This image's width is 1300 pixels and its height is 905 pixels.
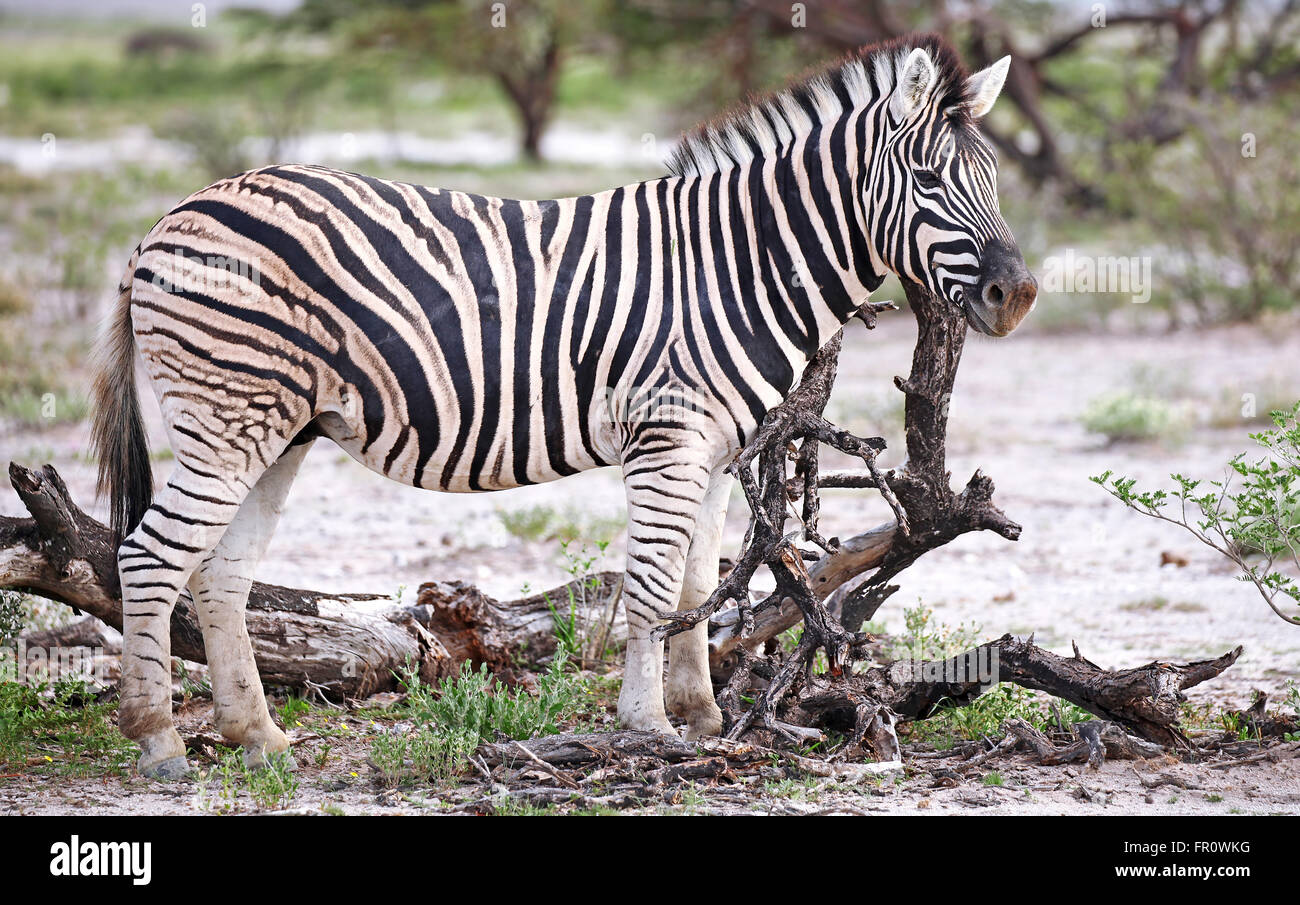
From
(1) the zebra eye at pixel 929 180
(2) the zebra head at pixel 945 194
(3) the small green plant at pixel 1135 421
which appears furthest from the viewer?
(3) the small green plant at pixel 1135 421

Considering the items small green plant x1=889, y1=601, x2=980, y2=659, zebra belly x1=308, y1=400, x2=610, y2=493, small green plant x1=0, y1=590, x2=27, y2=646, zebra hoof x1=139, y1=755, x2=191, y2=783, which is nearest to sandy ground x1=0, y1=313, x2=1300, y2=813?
zebra hoof x1=139, y1=755, x2=191, y2=783

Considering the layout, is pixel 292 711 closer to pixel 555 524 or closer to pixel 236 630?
pixel 236 630

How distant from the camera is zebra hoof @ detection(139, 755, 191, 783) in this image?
504cm

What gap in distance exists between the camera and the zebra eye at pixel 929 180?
480 cm

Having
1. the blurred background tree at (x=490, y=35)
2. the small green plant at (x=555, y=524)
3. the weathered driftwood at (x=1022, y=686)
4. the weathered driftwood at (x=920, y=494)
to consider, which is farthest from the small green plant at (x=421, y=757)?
the blurred background tree at (x=490, y=35)

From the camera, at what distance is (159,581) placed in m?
4.86

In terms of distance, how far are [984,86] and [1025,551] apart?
4367mm

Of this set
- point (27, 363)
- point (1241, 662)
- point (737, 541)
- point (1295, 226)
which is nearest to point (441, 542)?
point (737, 541)

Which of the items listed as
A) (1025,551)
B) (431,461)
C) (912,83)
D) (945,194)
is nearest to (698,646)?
(431,461)

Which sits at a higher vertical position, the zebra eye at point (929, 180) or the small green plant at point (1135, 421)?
the zebra eye at point (929, 180)

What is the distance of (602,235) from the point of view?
5184mm

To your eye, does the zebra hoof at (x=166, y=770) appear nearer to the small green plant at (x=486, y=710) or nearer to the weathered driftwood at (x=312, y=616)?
the weathered driftwood at (x=312, y=616)

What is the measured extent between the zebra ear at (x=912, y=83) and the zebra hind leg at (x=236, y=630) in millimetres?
2684

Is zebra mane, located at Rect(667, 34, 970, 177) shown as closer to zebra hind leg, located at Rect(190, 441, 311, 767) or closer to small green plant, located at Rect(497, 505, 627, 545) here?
zebra hind leg, located at Rect(190, 441, 311, 767)
